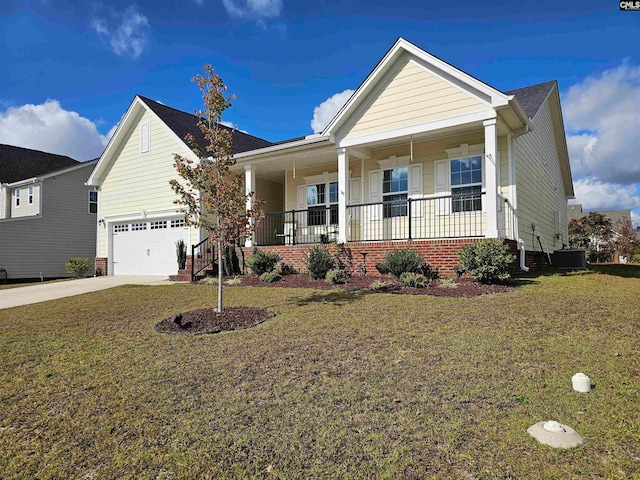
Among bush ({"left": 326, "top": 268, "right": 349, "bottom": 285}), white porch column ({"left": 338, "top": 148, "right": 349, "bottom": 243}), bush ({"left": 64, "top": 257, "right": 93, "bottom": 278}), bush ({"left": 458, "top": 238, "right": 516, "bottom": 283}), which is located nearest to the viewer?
bush ({"left": 458, "top": 238, "right": 516, "bottom": 283})

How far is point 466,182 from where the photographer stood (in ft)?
38.2

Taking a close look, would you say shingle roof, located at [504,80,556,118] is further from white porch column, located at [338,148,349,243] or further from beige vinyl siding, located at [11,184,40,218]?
beige vinyl siding, located at [11,184,40,218]

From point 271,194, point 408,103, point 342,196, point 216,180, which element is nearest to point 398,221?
point 342,196

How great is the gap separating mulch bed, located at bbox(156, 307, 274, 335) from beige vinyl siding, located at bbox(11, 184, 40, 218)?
20.7 metres

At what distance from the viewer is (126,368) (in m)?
4.63

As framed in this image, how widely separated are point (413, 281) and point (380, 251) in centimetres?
218

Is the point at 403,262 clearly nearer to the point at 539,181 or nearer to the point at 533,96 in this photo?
the point at 539,181

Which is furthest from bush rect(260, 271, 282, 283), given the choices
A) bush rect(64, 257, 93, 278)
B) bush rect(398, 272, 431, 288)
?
bush rect(64, 257, 93, 278)

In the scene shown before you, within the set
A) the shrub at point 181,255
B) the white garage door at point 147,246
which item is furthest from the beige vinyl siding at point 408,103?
the white garage door at point 147,246

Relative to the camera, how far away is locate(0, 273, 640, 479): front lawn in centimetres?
266

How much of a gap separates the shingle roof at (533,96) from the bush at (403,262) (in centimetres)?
642

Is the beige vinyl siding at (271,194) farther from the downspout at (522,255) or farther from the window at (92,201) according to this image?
the window at (92,201)

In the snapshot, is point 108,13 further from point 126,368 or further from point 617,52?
point 617,52

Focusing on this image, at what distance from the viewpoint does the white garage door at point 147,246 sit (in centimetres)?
1639
